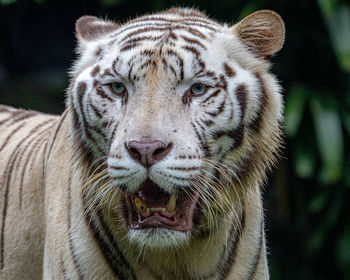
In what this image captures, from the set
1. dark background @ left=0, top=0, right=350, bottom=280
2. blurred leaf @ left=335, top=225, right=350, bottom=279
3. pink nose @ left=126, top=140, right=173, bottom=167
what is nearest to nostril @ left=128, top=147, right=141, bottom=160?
pink nose @ left=126, top=140, right=173, bottom=167

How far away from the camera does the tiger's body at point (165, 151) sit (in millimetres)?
2082

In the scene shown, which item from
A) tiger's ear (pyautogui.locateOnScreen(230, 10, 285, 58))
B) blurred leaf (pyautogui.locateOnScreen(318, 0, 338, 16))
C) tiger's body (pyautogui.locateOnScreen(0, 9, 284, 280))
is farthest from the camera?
blurred leaf (pyautogui.locateOnScreen(318, 0, 338, 16))

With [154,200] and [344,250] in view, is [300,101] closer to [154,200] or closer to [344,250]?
[344,250]

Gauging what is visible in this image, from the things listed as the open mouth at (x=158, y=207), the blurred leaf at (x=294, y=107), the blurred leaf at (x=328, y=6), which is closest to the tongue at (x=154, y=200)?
the open mouth at (x=158, y=207)

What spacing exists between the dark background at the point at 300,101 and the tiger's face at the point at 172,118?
3.06 m

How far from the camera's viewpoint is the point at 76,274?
91.4 inches

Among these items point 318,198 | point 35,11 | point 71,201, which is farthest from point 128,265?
point 35,11

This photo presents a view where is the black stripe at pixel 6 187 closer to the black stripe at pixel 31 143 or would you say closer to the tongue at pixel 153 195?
the black stripe at pixel 31 143

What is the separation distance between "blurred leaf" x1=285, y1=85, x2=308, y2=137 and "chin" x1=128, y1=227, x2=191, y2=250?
129 inches

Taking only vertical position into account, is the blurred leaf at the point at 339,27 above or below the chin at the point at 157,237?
above

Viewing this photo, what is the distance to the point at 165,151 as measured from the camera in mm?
2008

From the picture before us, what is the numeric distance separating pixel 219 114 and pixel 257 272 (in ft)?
1.96

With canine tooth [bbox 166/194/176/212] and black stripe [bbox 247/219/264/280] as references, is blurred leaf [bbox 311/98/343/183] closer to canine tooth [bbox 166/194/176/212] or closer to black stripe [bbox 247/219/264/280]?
black stripe [bbox 247/219/264/280]

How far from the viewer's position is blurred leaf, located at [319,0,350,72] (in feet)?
17.2
